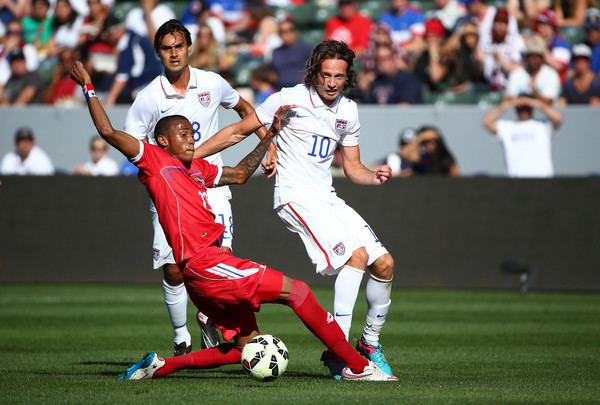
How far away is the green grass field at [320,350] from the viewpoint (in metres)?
7.54

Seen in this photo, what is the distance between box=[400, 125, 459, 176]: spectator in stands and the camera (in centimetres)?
1772

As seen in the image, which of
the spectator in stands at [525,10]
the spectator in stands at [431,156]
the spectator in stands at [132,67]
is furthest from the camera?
the spectator in stands at [525,10]

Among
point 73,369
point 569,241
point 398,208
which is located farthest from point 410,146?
point 73,369

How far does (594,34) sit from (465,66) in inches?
93.8

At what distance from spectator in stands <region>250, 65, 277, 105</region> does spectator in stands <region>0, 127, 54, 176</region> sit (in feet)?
12.0

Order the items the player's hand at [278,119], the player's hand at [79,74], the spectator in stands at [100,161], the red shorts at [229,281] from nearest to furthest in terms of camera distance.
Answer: the red shorts at [229,281]
the player's hand at [79,74]
the player's hand at [278,119]
the spectator in stands at [100,161]

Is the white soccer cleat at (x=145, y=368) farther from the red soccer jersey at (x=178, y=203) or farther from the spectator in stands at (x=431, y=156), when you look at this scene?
the spectator in stands at (x=431, y=156)

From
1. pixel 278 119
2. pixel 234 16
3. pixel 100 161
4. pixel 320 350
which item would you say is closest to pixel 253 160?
pixel 278 119

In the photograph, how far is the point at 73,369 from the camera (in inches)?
356

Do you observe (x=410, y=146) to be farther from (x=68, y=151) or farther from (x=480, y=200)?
(x=68, y=151)

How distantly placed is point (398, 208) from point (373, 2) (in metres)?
6.48

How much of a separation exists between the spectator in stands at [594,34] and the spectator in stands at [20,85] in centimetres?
988

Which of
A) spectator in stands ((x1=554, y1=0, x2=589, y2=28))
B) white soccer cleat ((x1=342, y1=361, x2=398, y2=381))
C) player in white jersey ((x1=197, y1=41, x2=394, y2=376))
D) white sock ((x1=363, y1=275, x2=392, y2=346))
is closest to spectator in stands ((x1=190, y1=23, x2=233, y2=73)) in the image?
spectator in stands ((x1=554, y1=0, x2=589, y2=28))

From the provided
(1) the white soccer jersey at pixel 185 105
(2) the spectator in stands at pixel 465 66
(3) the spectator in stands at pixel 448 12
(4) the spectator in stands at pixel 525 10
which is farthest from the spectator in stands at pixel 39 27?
(1) the white soccer jersey at pixel 185 105
